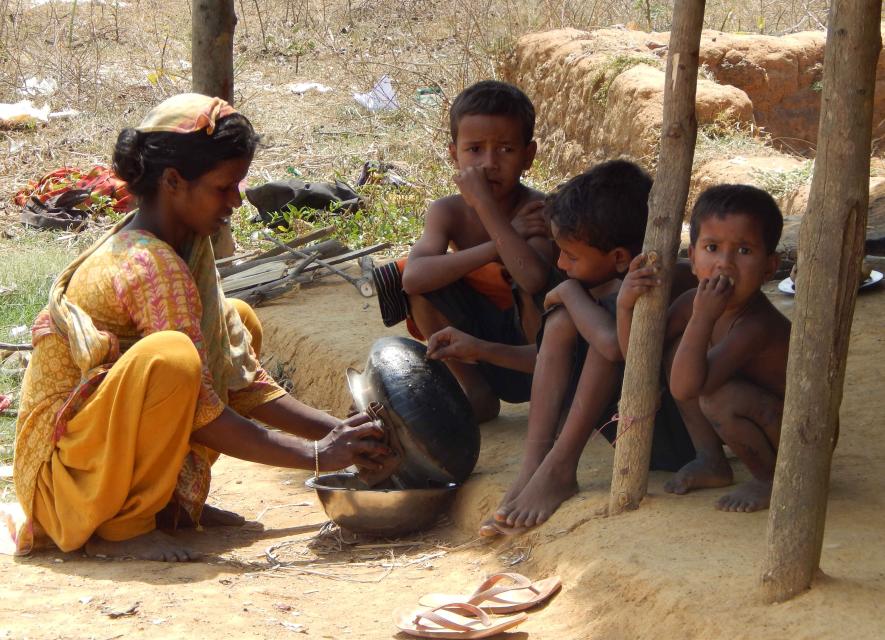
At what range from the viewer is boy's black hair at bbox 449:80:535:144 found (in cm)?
371

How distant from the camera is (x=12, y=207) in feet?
28.5

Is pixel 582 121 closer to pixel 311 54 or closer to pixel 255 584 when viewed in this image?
pixel 311 54

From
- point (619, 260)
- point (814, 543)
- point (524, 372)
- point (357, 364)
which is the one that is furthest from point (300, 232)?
point (814, 543)

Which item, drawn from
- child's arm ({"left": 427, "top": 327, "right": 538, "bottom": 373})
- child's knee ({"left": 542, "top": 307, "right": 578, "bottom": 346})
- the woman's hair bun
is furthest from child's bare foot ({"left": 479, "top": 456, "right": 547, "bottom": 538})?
the woman's hair bun

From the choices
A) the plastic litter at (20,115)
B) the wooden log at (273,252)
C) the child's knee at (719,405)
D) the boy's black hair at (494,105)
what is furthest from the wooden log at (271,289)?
the plastic litter at (20,115)

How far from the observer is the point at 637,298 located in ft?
9.14

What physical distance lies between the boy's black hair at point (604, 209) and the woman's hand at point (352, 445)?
856 mm

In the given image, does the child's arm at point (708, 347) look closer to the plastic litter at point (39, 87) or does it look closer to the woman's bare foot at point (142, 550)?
the woman's bare foot at point (142, 550)

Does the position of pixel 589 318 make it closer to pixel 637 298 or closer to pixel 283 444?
pixel 637 298

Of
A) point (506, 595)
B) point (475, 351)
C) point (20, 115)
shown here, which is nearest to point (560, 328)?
point (475, 351)

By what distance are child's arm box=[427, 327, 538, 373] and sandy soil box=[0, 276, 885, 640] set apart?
34cm

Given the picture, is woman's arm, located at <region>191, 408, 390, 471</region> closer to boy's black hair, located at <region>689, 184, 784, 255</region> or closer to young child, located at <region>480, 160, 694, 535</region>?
young child, located at <region>480, 160, 694, 535</region>

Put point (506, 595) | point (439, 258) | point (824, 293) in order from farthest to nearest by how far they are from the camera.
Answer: point (439, 258) → point (506, 595) → point (824, 293)

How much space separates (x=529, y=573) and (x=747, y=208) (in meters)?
1.15
